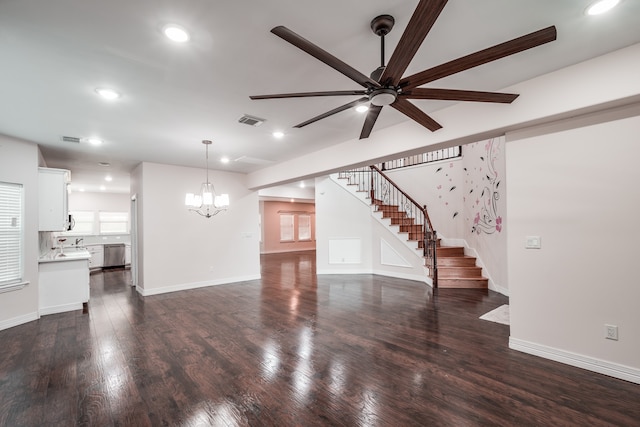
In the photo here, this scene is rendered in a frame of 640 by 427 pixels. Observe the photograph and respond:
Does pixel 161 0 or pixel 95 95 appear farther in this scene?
pixel 95 95

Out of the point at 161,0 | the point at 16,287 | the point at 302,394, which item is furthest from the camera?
the point at 16,287

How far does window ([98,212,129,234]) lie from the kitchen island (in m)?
5.74

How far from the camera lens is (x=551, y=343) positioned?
286cm

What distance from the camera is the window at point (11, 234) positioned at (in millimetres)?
4137

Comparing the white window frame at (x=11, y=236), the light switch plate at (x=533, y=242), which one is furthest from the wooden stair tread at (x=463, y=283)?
the white window frame at (x=11, y=236)

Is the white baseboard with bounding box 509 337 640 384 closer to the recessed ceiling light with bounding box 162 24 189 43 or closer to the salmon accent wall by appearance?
the recessed ceiling light with bounding box 162 24 189 43

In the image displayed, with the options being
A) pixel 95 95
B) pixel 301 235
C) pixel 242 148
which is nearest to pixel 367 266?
pixel 242 148

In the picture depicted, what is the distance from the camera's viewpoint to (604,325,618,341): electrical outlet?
8.30 feet

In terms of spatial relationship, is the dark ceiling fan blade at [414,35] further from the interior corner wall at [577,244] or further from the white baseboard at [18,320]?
the white baseboard at [18,320]

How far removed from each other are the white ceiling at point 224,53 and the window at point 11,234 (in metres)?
0.99

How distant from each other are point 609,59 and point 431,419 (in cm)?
322

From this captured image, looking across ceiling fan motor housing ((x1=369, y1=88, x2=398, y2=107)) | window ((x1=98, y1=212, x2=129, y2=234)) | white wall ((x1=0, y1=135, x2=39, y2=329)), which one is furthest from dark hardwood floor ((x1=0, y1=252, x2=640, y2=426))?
window ((x1=98, y1=212, x2=129, y2=234))

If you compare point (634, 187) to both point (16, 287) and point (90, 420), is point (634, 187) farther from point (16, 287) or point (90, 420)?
point (16, 287)

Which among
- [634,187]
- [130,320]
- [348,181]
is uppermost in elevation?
[348,181]
